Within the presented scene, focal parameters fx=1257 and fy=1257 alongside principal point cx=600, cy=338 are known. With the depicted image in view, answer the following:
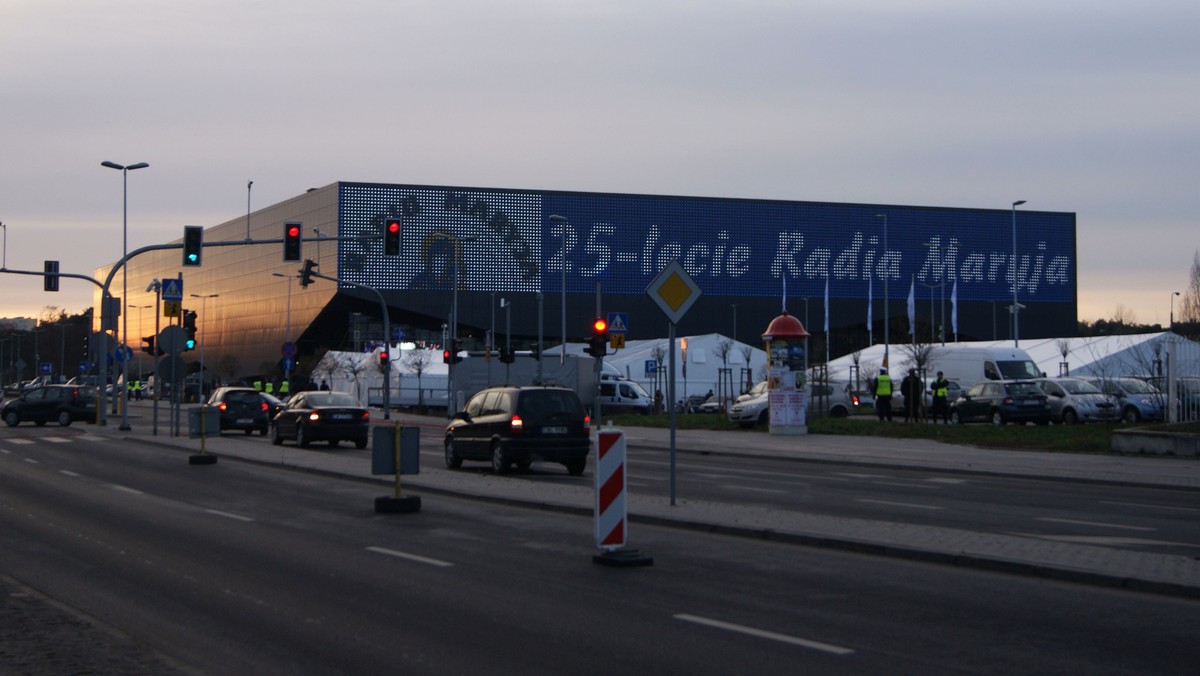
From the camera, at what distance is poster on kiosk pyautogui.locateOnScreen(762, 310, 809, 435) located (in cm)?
3797

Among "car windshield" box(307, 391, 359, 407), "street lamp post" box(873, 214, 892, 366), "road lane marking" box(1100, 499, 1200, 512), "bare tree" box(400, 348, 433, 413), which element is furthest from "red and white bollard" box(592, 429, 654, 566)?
"bare tree" box(400, 348, 433, 413)

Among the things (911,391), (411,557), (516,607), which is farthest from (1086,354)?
(516,607)

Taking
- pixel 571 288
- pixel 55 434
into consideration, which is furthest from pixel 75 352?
pixel 55 434

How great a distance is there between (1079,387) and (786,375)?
11.4 m

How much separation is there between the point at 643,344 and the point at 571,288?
24.2 m

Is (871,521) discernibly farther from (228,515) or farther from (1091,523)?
(228,515)

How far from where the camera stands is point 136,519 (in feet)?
53.9

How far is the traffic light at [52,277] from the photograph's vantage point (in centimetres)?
4731

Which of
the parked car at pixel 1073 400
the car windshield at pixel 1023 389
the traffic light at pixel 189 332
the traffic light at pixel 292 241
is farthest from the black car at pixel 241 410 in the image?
the parked car at pixel 1073 400

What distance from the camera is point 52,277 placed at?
155 feet

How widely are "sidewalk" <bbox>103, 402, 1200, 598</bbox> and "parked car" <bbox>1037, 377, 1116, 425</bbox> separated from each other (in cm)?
921

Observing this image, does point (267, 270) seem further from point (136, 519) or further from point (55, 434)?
point (136, 519)

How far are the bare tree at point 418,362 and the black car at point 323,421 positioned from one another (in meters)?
34.2

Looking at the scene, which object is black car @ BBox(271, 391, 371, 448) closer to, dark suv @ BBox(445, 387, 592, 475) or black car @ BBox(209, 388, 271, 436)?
black car @ BBox(209, 388, 271, 436)
